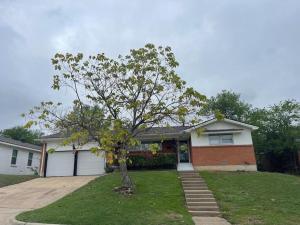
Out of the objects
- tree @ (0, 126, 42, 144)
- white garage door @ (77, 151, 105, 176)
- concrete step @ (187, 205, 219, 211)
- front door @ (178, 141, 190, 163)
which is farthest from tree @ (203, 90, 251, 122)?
tree @ (0, 126, 42, 144)

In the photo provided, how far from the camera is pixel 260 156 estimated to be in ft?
106

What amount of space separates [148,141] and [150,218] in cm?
1606

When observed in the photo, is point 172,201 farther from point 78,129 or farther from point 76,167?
point 76,167

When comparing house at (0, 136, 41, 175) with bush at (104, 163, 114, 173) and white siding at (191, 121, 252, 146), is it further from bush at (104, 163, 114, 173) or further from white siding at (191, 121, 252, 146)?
white siding at (191, 121, 252, 146)

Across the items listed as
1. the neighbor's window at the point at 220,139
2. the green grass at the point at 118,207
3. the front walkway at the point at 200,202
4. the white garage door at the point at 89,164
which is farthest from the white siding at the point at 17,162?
the neighbor's window at the point at 220,139

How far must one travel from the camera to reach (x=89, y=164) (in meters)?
26.3

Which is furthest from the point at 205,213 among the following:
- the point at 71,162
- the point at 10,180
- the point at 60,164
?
the point at 60,164

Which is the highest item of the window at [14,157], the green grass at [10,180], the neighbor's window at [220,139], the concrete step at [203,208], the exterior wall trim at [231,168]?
the neighbor's window at [220,139]

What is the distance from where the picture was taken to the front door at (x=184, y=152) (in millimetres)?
26891

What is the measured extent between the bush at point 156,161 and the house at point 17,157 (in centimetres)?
1297

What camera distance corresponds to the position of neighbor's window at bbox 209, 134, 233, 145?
79.7ft

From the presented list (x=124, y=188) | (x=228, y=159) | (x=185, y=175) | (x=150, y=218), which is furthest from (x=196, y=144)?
(x=150, y=218)

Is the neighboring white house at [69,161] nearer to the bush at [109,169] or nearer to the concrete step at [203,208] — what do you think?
the bush at [109,169]

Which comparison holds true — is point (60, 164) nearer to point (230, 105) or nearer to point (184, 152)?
point (184, 152)
